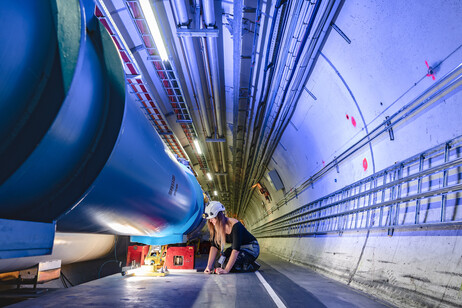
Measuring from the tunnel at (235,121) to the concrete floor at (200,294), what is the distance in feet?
0.12

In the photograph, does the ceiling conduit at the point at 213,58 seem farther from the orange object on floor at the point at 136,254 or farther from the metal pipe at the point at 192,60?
the orange object on floor at the point at 136,254

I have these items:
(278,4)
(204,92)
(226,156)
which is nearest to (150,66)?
(204,92)

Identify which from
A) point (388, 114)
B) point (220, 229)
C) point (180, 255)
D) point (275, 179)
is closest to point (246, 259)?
point (220, 229)

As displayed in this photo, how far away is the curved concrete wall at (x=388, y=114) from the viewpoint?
9.81 feet

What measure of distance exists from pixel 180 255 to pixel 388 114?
4.55 meters

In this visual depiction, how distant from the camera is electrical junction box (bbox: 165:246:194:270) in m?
6.61

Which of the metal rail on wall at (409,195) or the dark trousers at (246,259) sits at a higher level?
the metal rail on wall at (409,195)

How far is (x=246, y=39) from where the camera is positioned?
666 cm

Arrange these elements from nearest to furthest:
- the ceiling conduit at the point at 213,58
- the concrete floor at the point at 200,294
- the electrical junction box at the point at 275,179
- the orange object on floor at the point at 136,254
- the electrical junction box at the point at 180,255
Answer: the concrete floor at the point at 200,294
the ceiling conduit at the point at 213,58
the orange object on floor at the point at 136,254
the electrical junction box at the point at 180,255
the electrical junction box at the point at 275,179

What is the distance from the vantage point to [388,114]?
14.1ft

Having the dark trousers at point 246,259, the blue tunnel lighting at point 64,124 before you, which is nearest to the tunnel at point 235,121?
the blue tunnel lighting at point 64,124

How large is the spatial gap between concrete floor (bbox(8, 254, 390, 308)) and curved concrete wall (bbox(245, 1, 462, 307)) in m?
0.45

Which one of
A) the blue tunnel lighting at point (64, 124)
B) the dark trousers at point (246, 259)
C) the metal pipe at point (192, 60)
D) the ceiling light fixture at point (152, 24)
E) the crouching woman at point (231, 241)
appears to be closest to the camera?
the blue tunnel lighting at point (64, 124)

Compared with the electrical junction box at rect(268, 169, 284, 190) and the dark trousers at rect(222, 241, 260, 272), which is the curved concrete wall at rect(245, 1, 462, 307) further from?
the electrical junction box at rect(268, 169, 284, 190)
